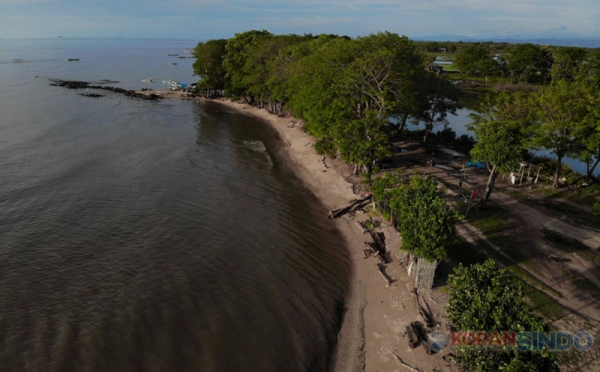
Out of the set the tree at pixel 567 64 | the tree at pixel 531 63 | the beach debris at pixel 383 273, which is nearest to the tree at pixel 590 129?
the beach debris at pixel 383 273

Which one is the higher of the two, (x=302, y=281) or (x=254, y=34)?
(x=254, y=34)

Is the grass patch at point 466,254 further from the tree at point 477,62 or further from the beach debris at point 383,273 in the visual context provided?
the tree at point 477,62

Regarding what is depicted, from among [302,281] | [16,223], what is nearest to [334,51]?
[302,281]

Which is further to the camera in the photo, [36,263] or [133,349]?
[36,263]

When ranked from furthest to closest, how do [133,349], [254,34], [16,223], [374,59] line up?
[254,34] → [374,59] → [16,223] → [133,349]

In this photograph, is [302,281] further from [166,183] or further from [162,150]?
[162,150]
